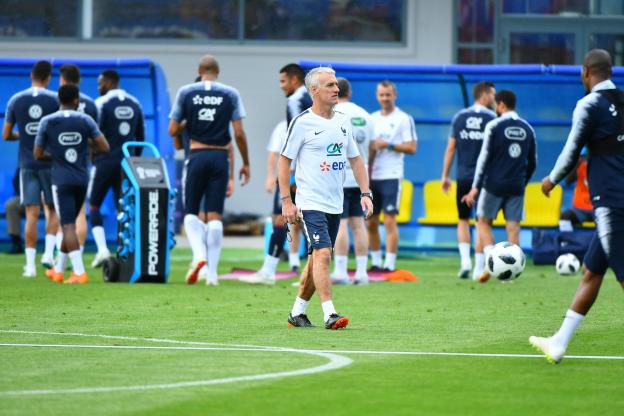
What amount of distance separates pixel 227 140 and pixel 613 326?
5272 millimetres

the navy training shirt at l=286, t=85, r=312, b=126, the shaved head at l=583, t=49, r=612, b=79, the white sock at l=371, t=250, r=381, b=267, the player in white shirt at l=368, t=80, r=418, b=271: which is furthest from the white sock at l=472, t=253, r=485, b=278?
the shaved head at l=583, t=49, r=612, b=79

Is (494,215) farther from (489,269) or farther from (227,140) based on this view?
(227,140)

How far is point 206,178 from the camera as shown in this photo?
550 inches

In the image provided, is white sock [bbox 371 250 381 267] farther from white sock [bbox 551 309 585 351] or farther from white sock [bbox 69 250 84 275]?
white sock [bbox 551 309 585 351]

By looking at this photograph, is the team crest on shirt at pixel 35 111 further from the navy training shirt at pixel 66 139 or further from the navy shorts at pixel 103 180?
the navy training shirt at pixel 66 139

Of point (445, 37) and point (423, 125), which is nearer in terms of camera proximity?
point (423, 125)

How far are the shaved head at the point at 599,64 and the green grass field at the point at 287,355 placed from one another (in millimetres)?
1700

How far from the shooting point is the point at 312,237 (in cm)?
957

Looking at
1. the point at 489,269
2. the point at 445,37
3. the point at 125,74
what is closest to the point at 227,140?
the point at 489,269

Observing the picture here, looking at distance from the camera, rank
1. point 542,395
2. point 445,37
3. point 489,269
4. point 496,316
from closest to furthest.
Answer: point 542,395, point 496,316, point 489,269, point 445,37

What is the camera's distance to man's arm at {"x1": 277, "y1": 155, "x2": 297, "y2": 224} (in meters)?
9.51

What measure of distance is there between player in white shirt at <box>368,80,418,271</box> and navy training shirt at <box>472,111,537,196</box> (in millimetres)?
1395

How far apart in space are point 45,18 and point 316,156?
17981mm

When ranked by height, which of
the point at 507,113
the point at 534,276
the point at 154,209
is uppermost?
the point at 507,113
